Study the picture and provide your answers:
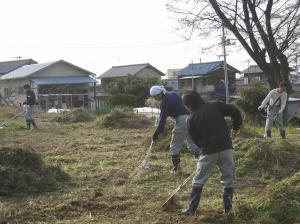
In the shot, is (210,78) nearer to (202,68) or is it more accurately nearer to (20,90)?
(202,68)

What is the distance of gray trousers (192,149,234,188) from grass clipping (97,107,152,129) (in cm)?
1262

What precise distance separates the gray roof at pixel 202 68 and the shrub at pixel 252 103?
30.3 metres

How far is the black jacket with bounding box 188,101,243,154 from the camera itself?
5.41 meters

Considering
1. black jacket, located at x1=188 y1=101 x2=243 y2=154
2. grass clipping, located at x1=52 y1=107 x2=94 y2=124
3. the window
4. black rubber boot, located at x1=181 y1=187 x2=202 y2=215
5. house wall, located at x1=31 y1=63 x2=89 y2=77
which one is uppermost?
house wall, located at x1=31 y1=63 x2=89 y2=77

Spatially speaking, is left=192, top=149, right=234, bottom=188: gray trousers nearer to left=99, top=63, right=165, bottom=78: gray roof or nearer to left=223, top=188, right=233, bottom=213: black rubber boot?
left=223, top=188, right=233, bottom=213: black rubber boot

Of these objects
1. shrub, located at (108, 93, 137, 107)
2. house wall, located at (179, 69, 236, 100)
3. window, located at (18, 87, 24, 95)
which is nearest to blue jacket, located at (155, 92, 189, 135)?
shrub, located at (108, 93, 137, 107)

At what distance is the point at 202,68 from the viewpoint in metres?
53.1

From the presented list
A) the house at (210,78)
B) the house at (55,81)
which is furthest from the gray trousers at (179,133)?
the house at (210,78)

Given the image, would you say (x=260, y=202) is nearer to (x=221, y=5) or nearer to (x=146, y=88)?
(x=221, y=5)

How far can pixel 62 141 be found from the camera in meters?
14.0

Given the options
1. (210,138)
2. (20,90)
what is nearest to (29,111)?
(210,138)

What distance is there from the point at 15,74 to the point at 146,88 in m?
13.7

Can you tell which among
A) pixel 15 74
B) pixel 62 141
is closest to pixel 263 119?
pixel 62 141

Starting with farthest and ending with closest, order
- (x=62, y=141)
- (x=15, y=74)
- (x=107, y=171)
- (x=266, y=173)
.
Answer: (x=15, y=74)
(x=62, y=141)
(x=107, y=171)
(x=266, y=173)
